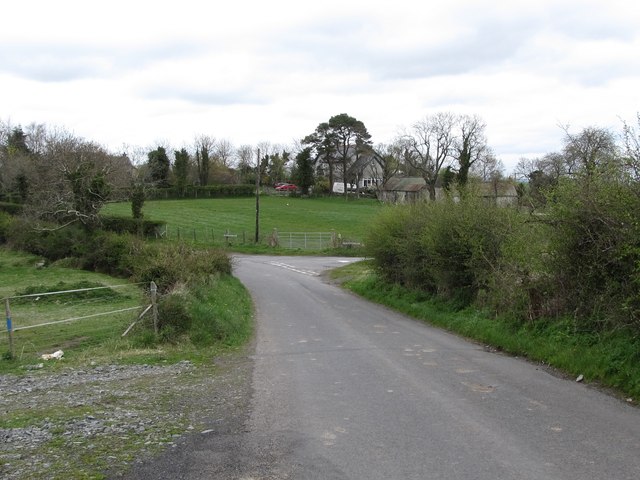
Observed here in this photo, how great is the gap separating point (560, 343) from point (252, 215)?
71.4 m

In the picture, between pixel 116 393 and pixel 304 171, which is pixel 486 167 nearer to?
pixel 304 171

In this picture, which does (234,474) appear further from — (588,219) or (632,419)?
(588,219)

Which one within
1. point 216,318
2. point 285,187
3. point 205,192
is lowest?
point 216,318

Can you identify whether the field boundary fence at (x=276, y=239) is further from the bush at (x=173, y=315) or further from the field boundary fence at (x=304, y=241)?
the bush at (x=173, y=315)

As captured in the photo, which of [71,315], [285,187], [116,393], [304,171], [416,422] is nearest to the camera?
[416,422]

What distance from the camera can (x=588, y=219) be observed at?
34.7 feet

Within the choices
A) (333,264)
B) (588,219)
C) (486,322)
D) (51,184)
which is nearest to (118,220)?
(51,184)

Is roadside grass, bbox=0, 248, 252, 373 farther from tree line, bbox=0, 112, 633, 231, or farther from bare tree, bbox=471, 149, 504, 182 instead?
bare tree, bbox=471, 149, 504, 182

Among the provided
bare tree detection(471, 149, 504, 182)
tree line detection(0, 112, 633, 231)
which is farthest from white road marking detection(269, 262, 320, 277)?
bare tree detection(471, 149, 504, 182)

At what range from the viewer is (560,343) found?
36.1 ft

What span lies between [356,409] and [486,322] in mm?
7877

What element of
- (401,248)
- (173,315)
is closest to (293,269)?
(401,248)

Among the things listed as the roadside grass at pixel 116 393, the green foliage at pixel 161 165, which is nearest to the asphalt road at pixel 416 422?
the roadside grass at pixel 116 393

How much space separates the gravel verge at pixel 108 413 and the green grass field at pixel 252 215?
4655 cm
